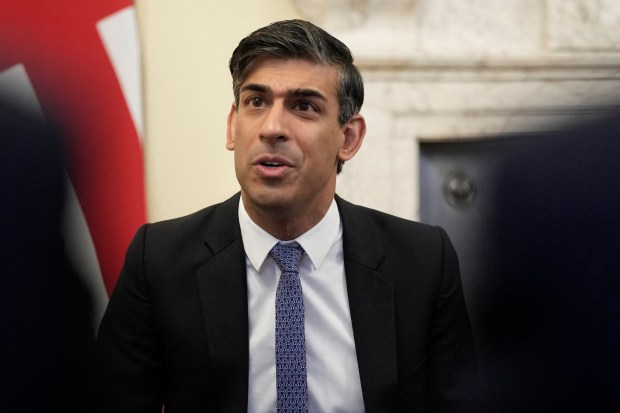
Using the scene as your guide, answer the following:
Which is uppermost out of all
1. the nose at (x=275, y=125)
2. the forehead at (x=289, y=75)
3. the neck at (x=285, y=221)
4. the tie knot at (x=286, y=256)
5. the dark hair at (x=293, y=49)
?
the dark hair at (x=293, y=49)

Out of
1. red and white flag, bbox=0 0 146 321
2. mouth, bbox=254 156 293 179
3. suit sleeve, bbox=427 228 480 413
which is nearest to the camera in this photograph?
mouth, bbox=254 156 293 179

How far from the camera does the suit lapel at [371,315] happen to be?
1153mm

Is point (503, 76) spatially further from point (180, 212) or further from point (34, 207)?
point (34, 207)

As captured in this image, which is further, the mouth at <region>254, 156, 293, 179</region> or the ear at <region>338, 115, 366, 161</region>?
the ear at <region>338, 115, 366, 161</region>

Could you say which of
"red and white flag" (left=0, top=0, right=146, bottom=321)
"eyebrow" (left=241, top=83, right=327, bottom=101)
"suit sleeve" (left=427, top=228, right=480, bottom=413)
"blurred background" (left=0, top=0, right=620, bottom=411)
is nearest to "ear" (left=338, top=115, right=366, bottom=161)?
"eyebrow" (left=241, top=83, right=327, bottom=101)

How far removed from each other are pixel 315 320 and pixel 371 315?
0.09 meters

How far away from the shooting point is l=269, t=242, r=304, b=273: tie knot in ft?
3.92

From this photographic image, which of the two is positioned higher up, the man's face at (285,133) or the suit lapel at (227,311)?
the man's face at (285,133)

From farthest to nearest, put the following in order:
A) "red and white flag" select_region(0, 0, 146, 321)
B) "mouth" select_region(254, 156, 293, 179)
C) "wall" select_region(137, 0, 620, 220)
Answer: "wall" select_region(137, 0, 620, 220) < "red and white flag" select_region(0, 0, 146, 321) < "mouth" select_region(254, 156, 293, 179)

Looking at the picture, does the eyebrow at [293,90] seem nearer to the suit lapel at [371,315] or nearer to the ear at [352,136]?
the ear at [352,136]

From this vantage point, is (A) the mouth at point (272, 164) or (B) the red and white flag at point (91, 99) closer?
(A) the mouth at point (272, 164)

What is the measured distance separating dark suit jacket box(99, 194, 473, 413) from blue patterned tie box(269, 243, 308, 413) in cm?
5

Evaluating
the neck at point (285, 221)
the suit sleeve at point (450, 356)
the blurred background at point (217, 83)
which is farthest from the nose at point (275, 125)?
the blurred background at point (217, 83)

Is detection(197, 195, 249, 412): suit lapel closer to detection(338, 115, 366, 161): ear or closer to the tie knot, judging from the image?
the tie knot
